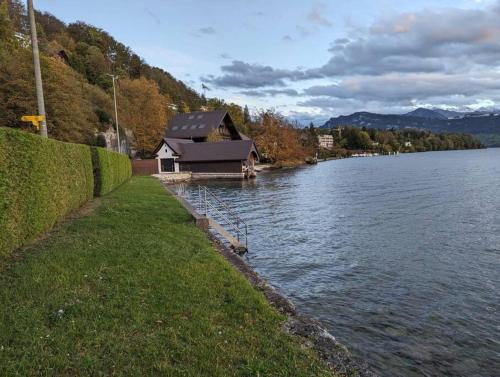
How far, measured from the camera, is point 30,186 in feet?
33.1

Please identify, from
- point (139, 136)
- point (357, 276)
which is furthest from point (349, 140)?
point (357, 276)

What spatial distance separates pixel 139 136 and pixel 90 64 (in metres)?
20.5

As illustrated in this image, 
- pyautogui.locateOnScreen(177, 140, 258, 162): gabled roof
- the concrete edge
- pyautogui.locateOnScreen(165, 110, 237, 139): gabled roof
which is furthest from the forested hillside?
the concrete edge

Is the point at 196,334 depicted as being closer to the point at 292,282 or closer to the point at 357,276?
the point at 292,282

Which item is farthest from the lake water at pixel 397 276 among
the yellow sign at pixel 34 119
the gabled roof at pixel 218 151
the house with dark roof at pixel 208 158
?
the gabled roof at pixel 218 151

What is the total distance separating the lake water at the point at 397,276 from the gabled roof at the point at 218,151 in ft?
120

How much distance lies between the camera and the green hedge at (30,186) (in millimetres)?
8641

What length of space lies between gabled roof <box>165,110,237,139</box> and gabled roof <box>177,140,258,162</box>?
510 inches

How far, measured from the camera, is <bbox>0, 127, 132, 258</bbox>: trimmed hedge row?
8666 mm

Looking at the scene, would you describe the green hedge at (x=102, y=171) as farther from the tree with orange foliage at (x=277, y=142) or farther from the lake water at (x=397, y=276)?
the tree with orange foliage at (x=277, y=142)

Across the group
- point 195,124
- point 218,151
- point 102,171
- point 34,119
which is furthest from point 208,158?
point 34,119

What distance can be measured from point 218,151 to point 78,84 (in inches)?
903

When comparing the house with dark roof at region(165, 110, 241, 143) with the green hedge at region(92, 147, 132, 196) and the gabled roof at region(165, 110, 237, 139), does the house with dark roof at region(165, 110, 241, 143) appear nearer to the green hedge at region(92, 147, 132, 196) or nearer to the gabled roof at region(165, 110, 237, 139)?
the gabled roof at region(165, 110, 237, 139)

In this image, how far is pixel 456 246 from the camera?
15.2m
